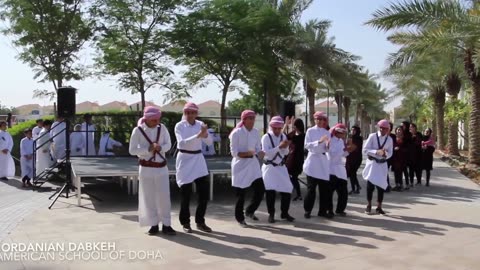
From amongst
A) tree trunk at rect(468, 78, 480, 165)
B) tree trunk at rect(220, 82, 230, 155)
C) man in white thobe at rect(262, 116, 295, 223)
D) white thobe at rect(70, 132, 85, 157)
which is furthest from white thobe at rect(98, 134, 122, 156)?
tree trunk at rect(468, 78, 480, 165)

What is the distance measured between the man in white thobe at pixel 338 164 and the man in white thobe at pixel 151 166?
2893 millimetres

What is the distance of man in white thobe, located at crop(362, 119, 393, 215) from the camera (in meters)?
8.70

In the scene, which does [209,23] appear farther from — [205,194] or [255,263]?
[255,263]

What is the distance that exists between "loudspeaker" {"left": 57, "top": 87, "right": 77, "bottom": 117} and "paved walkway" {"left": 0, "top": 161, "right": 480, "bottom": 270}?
2.07 m

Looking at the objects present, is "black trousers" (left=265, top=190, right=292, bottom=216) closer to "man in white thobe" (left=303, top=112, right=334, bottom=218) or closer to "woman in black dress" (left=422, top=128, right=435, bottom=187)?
"man in white thobe" (left=303, top=112, right=334, bottom=218)

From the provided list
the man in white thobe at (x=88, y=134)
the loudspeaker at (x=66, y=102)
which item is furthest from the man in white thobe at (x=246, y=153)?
the man in white thobe at (x=88, y=134)

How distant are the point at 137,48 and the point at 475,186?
11.7 metres

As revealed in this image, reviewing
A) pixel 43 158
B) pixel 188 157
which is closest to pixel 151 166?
pixel 188 157

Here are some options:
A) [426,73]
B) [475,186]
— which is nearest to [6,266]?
[475,186]

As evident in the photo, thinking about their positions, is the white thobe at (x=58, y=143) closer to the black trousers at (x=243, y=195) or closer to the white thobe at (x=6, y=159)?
the white thobe at (x=6, y=159)

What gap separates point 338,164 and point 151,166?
3.24 metres

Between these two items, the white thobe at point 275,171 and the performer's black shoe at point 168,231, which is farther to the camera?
the white thobe at point 275,171

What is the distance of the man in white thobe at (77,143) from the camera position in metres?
14.3

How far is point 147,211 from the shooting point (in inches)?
275
